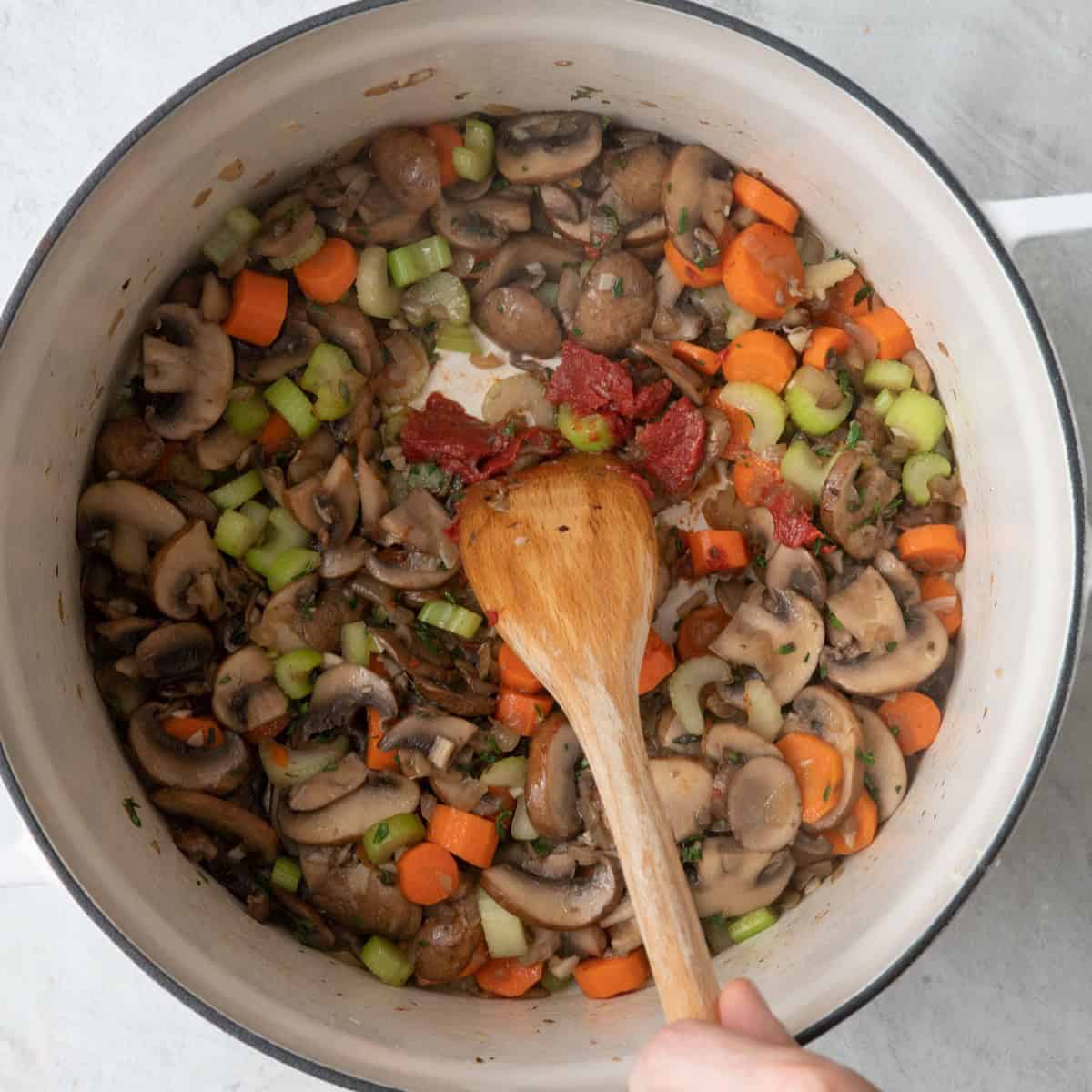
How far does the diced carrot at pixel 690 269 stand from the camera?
266 cm

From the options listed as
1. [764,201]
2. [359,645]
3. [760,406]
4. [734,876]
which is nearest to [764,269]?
[764,201]

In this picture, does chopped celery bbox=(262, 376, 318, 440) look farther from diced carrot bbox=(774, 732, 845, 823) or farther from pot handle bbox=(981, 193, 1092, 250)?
pot handle bbox=(981, 193, 1092, 250)

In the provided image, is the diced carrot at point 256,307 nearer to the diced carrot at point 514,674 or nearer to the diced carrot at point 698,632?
the diced carrot at point 514,674

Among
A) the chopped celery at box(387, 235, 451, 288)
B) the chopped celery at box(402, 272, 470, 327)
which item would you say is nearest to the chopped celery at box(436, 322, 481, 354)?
the chopped celery at box(402, 272, 470, 327)

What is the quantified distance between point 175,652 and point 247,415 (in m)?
0.56

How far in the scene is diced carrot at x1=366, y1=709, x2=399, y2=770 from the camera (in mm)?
2613

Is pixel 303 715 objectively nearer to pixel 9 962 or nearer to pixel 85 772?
pixel 85 772

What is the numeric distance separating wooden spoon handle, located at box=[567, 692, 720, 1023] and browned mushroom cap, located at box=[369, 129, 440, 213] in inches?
47.6

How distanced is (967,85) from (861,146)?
63 centimetres

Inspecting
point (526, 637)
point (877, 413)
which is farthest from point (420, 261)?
point (877, 413)

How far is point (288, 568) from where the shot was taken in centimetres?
266

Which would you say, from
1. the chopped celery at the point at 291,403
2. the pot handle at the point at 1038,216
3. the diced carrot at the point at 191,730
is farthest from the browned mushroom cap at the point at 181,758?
the pot handle at the point at 1038,216

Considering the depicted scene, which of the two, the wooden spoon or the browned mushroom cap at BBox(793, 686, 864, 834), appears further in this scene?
the browned mushroom cap at BBox(793, 686, 864, 834)

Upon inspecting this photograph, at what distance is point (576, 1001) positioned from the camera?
257cm
